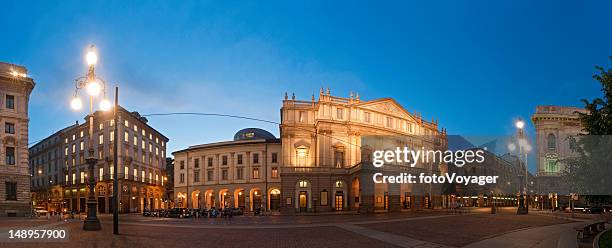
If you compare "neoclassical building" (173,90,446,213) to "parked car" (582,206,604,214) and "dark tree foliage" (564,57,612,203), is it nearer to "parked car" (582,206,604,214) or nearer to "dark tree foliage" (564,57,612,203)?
"parked car" (582,206,604,214)

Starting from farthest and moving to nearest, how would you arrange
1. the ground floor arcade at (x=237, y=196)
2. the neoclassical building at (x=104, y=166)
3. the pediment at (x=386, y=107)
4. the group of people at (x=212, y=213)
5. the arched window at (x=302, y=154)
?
the neoclassical building at (x=104, y=166), the ground floor arcade at (x=237, y=196), the pediment at (x=386, y=107), the arched window at (x=302, y=154), the group of people at (x=212, y=213)

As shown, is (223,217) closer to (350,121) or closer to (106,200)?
(350,121)

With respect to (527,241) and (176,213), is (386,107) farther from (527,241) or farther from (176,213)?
(527,241)

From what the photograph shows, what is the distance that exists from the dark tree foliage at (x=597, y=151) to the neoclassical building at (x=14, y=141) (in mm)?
56582

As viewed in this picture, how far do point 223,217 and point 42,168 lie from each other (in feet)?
253

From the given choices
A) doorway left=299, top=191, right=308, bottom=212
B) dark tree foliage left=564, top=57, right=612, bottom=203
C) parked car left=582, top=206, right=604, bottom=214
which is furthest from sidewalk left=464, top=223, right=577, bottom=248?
doorway left=299, top=191, right=308, bottom=212

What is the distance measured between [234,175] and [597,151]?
68.4 m

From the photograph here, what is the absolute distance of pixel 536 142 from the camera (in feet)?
281

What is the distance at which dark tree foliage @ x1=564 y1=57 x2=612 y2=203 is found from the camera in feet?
50.3

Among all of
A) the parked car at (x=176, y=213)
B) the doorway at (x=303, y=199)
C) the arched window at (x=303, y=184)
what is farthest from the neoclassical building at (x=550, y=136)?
the parked car at (x=176, y=213)

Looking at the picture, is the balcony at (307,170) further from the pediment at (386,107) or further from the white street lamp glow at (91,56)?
the white street lamp glow at (91,56)

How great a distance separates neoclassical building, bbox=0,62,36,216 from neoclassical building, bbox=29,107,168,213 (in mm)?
16882

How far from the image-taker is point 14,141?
53.9 metres

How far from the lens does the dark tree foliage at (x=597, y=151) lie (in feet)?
50.3
